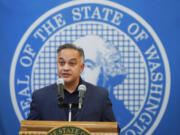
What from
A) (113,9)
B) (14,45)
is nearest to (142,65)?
(113,9)

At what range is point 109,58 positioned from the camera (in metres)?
2.71

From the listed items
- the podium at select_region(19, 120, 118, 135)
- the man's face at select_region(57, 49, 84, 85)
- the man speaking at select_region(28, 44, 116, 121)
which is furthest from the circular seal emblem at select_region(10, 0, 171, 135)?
the podium at select_region(19, 120, 118, 135)

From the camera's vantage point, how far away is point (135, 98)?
2709 millimetres

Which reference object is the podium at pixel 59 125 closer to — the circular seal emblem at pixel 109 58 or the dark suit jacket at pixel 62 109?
the dark suit jacket at pixel 62 109

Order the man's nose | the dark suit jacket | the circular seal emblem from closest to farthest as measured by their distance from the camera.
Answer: the man's nose → the dark suit jacket → the circular seal emblem

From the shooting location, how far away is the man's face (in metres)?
1.87

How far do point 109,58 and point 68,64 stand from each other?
91cm

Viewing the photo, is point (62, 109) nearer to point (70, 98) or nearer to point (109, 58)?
point (70, 98)

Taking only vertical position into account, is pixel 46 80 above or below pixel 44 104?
above

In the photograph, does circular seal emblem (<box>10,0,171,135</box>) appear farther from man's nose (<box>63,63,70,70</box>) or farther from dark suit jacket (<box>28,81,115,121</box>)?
man's nose (<box>63,63,70,70</box>)

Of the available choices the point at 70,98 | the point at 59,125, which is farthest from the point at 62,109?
the point at 59,125

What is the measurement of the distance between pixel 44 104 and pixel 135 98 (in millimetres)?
1083

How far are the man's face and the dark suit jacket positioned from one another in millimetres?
235
